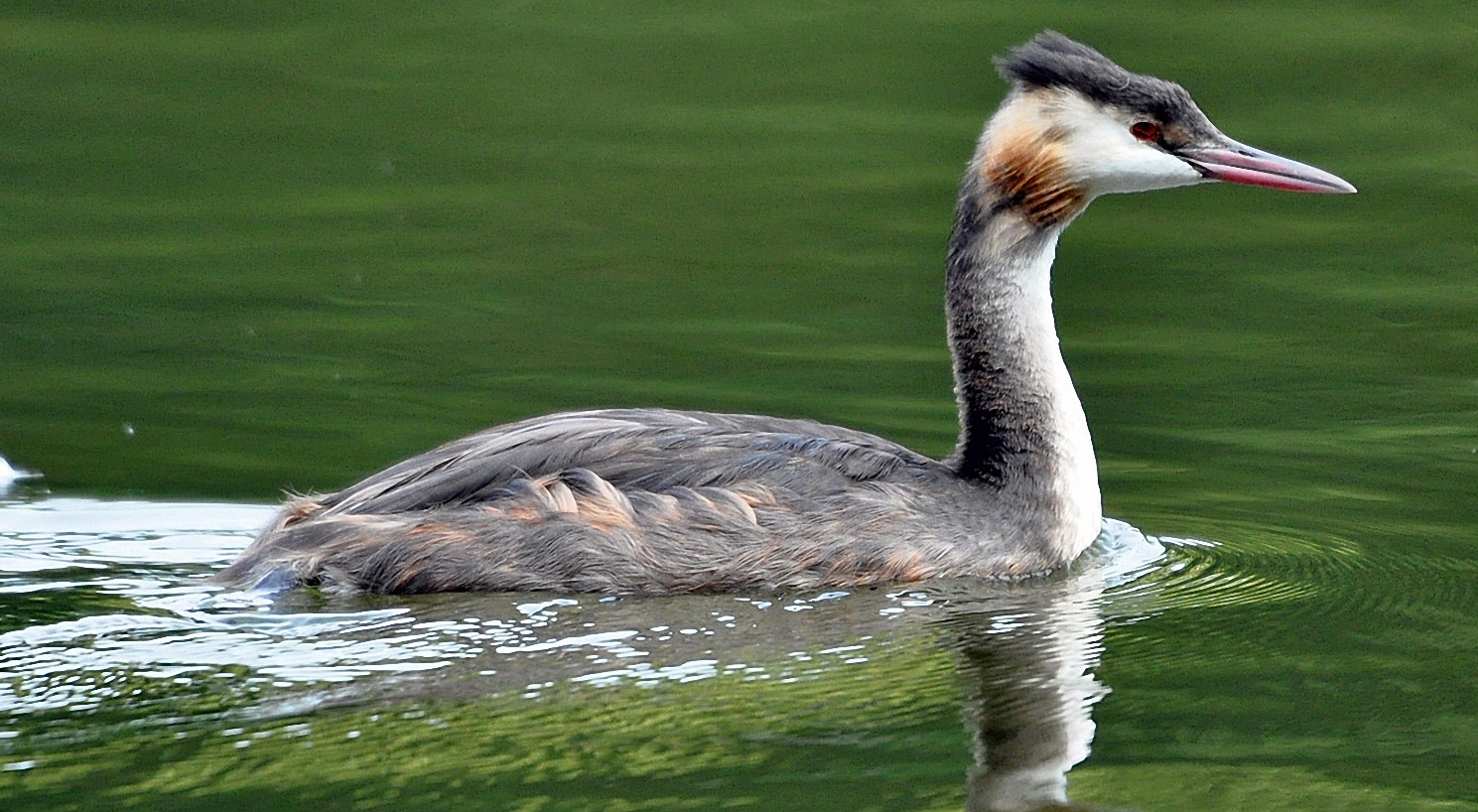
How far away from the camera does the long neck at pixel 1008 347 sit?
26.7ft

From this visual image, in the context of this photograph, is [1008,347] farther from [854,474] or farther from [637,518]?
[637,518]

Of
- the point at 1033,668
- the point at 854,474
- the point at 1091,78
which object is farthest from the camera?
the point at 1091,78

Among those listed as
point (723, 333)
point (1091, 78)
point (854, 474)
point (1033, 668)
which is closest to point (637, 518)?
point (854, 474)

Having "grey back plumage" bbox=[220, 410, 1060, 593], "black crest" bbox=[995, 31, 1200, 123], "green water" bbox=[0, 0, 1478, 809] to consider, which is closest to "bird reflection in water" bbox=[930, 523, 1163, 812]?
"green water" bbox=[0, 0, 1478, 809]

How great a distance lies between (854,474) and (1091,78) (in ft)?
4.88

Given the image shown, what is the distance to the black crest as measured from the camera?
26.6 ft

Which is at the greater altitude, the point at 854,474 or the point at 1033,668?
the point at 854,474

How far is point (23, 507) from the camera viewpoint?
331 inches

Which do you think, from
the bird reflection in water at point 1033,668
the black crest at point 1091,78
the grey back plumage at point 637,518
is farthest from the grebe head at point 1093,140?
the bird reflection in water at point 1033,668

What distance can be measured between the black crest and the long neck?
33 centimetres

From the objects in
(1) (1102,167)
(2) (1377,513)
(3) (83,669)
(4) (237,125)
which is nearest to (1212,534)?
(2) (1377,513)

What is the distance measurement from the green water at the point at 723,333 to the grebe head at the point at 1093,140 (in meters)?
1.22

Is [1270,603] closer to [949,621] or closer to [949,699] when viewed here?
[949,621]

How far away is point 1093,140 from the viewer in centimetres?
811
